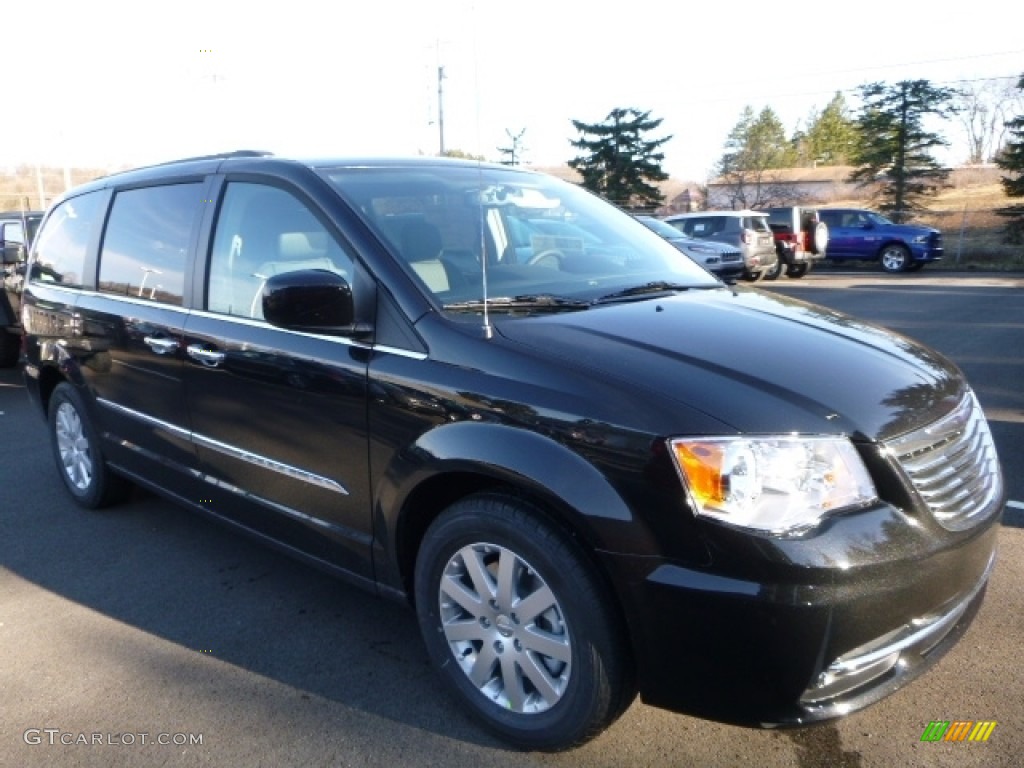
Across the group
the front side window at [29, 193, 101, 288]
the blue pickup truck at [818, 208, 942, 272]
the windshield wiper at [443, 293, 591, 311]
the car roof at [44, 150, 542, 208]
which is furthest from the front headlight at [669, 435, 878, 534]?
the blue pickup truck at [818, 208, 942, 272]

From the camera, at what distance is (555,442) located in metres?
2.45

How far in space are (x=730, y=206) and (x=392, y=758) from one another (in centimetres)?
4223

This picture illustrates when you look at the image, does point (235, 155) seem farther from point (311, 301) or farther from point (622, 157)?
point (622, 157)

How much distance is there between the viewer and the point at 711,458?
225 centimetres

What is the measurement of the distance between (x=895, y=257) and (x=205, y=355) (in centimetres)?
2263

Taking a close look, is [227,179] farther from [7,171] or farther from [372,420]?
[7,171]

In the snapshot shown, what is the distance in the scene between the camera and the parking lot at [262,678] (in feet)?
8.88

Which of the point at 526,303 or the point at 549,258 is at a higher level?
the point at 549,258

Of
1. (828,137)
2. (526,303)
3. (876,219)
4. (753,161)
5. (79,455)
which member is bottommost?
(79,455)

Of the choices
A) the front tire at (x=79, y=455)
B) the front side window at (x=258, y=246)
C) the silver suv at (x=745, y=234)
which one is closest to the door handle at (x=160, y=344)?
the front side window at (x=258, y=246)

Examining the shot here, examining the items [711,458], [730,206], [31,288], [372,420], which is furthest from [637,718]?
[730,206]

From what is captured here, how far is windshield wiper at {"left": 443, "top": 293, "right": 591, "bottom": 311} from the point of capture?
2.97 metres

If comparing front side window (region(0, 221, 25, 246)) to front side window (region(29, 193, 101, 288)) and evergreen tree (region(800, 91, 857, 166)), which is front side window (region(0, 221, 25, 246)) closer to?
front side window (region(29, 193, 101, 288))

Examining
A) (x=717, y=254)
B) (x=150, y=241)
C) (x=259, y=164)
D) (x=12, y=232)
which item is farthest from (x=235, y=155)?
(x=717, y=254)
